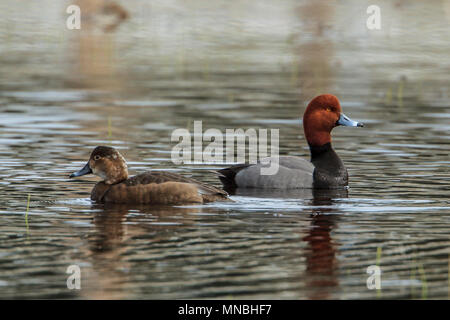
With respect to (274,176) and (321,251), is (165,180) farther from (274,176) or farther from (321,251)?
(321,251)

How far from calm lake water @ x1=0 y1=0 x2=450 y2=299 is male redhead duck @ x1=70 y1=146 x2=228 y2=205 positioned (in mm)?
239

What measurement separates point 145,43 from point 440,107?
52.7 ft

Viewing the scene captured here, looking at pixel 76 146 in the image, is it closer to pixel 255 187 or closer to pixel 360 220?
pixel 255 187

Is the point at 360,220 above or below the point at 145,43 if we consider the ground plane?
below

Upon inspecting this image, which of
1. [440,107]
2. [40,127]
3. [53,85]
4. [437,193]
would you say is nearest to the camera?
[437,193]

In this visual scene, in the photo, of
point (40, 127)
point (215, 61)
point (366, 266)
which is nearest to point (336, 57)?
point (215, 61)

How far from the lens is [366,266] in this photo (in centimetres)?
Answer: 866

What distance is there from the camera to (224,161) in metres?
15.0

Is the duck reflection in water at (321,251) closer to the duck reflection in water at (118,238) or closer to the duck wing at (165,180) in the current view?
the duck wing at (165,180)

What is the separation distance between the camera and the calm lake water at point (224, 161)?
838 centimetres

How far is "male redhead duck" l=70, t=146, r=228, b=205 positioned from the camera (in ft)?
38.1

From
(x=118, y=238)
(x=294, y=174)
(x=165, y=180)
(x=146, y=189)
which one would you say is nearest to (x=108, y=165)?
(x=146, y=189)

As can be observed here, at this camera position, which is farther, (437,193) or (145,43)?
(145,43)

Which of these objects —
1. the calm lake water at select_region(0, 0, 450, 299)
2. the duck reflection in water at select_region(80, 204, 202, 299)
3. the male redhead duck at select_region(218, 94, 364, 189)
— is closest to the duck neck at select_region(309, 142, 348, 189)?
the male redhead duck at select_region(218, 94, 364, 189)
